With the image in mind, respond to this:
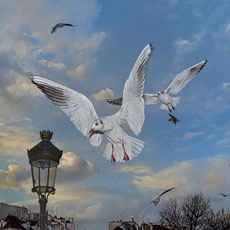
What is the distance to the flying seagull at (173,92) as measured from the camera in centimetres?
888

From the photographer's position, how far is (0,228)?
34.9 m

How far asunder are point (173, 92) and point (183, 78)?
0.40 m

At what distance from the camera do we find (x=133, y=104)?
768 centimetres

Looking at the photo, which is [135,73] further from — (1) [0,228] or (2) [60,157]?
(1) [0,228]

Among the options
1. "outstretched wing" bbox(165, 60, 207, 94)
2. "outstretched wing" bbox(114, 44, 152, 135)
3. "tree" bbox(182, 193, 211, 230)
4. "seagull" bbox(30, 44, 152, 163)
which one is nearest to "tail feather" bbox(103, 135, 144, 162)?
"seagull" bbox(30, 44, 152, 163)

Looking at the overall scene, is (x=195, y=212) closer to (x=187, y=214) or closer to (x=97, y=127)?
(x=187, y=214)

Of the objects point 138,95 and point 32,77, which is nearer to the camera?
point 32,77

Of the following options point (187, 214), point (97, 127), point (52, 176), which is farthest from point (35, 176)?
point (187, 214)

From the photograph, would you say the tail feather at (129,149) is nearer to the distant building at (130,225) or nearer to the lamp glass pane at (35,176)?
the lamp glass pane at (35,176)

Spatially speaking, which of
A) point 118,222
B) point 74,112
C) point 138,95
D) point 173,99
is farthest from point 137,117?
point 118,222

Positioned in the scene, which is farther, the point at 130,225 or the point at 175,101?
the point at 130,225

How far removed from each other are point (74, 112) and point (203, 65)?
2.92m

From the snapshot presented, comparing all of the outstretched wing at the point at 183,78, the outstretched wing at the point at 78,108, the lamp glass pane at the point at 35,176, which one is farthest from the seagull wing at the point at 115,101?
the lamp glass pane at the point at 35,176

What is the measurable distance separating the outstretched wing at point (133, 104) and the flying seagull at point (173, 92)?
110 cm
